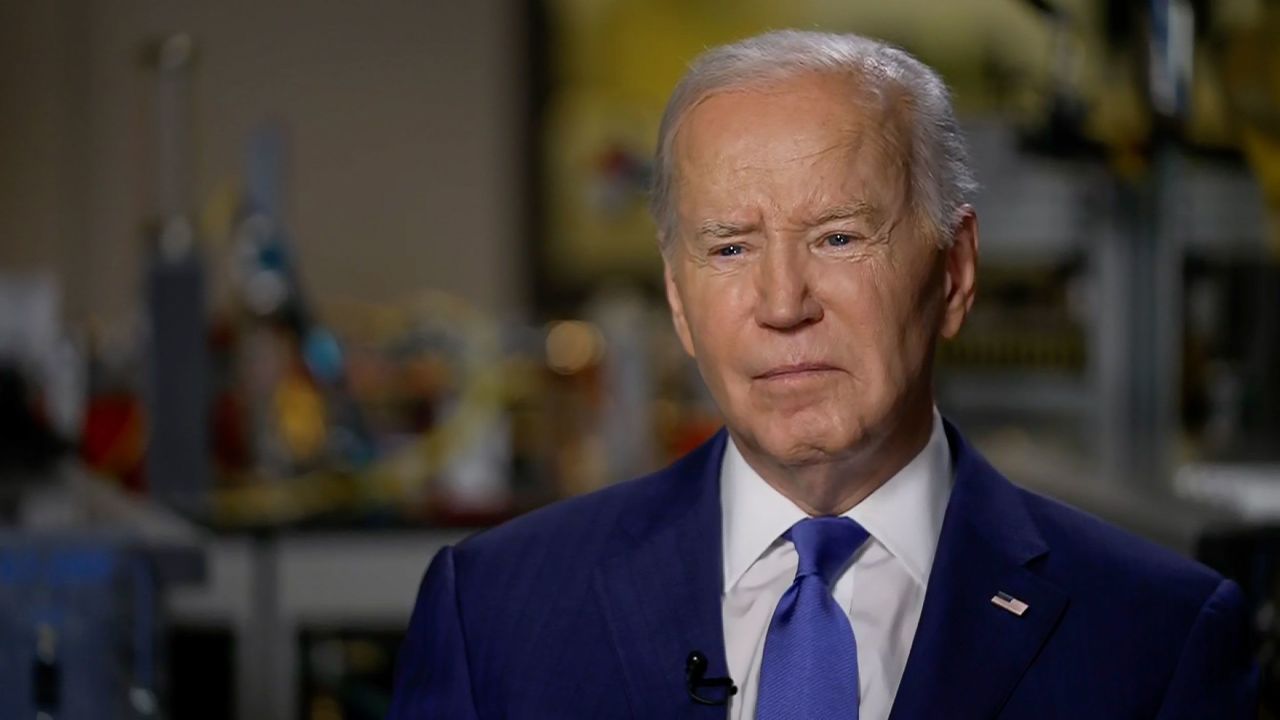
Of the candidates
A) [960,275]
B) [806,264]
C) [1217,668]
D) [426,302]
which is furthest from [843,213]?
[426,302]

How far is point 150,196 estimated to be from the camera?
7828 mm

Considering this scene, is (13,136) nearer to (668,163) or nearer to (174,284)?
(174,284)

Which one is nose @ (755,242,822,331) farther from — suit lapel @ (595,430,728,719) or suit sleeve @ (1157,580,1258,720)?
suit sleeve @ (1157,580,1258,720)

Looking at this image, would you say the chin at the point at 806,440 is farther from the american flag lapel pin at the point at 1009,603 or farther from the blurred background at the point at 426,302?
the blurred background at the point at 426,302

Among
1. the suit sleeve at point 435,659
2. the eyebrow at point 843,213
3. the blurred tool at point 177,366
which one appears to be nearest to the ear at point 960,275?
the eyebrow at point 843,213

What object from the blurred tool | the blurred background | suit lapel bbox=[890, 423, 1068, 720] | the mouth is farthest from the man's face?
the blurred tool

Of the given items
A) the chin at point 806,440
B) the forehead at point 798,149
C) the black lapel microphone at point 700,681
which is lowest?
the black lapel microphone at point 700,681

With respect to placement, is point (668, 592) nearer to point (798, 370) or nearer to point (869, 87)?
point (798, 370)

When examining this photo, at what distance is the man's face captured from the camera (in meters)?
1.29

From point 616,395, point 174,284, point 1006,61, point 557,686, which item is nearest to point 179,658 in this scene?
point 174,284

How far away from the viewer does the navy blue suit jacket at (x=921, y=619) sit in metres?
1.33

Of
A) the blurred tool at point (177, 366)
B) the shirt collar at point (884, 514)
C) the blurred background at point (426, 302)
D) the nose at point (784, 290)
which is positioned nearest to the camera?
the nose at point (784, 290)

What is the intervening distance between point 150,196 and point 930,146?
22.5 feet

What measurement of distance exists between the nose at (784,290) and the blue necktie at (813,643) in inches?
6.4
